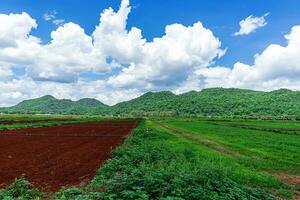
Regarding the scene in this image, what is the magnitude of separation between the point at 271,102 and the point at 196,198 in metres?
188

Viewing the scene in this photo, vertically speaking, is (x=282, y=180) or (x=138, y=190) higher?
(x=138, y=190)

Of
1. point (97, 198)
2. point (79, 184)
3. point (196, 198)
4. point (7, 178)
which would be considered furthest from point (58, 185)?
point (196, 198)

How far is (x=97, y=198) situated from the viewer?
349 inches

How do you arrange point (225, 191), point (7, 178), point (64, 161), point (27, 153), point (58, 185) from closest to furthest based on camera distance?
point (225, 191)
point (58, 185)
point (7, 178)
point (64, 161)
point (27, 153)

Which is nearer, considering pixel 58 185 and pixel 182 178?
pixel 182 178

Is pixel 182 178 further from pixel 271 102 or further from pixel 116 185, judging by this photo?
pixel 271 102

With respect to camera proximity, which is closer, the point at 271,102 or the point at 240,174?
the point at 240,174

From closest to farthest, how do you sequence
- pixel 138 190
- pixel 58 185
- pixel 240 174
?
pixel 138 190
pixel 58 185
pixel 240 174

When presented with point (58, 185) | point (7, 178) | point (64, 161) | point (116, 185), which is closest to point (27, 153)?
point (64, 161)

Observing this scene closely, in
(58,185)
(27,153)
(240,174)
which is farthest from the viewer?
(27,153)

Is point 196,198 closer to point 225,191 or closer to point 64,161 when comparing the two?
point 225,191

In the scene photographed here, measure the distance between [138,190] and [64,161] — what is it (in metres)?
9.93

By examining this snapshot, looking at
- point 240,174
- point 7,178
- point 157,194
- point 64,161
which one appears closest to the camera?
point 157,194

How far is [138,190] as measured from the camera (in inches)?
341
